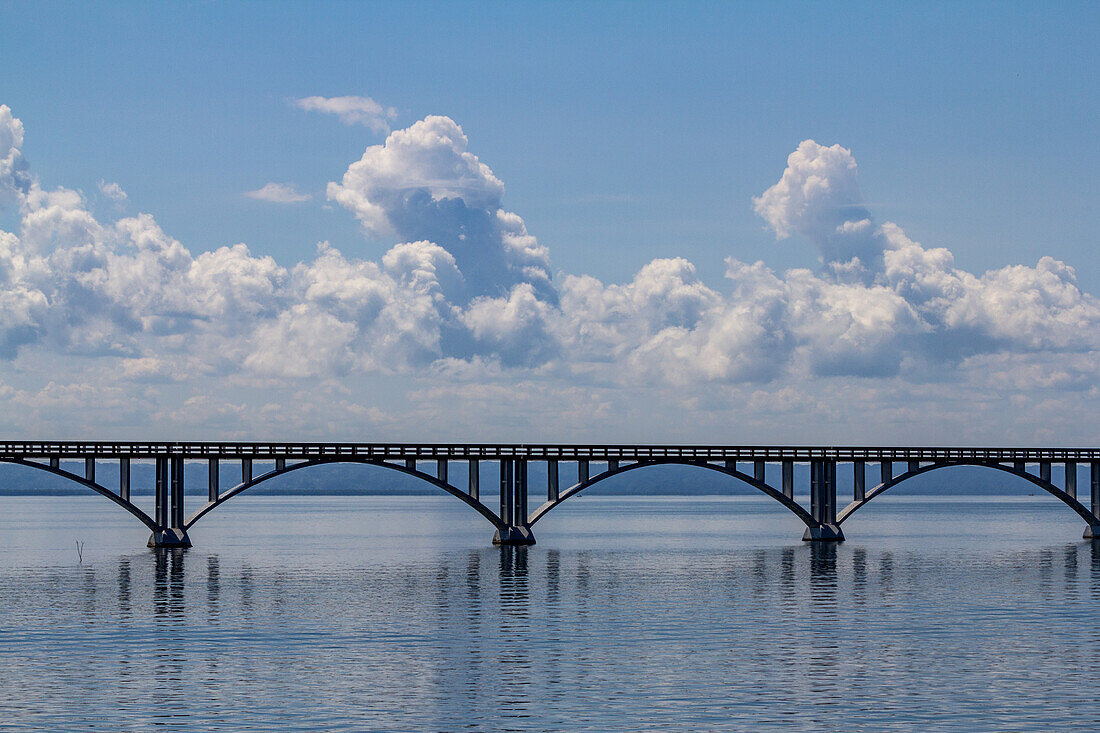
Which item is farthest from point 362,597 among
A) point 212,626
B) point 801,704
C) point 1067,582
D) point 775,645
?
point 1067,582

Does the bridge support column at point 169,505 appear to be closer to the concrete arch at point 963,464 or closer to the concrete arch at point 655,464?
the concrete arch at point 655,464

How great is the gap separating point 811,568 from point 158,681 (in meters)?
45.2

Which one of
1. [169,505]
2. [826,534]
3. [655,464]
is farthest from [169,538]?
[826,534]

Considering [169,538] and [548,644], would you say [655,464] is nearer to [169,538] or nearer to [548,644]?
[169,538]

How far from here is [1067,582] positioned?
65062 millimetres

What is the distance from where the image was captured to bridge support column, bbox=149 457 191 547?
264ft

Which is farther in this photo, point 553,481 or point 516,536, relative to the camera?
point 516,536

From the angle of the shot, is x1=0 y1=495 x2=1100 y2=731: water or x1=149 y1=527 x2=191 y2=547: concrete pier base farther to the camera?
x1=149 y1=527 x2=191 y2=547: concrete pier base

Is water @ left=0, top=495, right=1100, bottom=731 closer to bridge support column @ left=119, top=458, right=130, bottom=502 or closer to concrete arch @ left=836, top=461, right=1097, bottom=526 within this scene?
bridge support column @ left=119, top=458, right=130, bottom=502

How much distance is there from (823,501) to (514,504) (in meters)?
22.8

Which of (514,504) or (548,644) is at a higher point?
(514,504)

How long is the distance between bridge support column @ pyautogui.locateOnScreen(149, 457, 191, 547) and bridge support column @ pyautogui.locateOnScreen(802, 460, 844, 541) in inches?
1604

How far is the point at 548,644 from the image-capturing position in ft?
138

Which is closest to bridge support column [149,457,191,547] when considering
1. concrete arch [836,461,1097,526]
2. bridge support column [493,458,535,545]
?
bridge support column [493,458,535,545]
